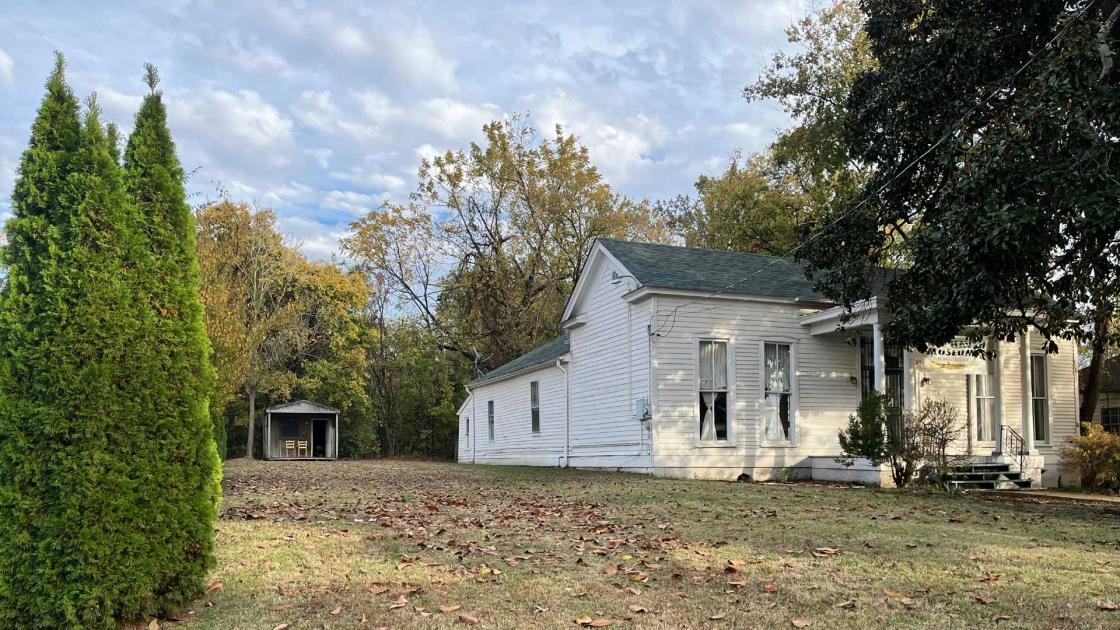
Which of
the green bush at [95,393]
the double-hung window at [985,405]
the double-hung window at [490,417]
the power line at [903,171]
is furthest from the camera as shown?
the double-hung window at [490,417]

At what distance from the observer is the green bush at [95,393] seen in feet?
15.5

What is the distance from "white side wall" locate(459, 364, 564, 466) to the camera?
2322 cm

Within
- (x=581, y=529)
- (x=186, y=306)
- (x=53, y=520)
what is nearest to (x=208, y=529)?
(x=53, y=520)

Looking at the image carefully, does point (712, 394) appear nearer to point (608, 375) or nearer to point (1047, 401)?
point (608, 375)

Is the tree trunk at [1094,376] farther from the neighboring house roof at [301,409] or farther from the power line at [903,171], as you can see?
the neighboring house roof at [301,409]

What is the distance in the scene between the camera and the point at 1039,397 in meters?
19.8

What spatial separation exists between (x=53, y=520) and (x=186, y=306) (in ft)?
4.93

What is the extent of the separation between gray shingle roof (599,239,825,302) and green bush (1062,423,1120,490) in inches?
238

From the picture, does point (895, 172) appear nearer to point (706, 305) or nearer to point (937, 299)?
point (937, 299)

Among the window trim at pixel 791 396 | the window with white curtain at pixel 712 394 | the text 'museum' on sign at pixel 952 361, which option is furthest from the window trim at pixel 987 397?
the window with white curtain at pixel 712 394

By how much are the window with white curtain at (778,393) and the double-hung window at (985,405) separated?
4403 millimetres

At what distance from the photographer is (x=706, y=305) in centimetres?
1805

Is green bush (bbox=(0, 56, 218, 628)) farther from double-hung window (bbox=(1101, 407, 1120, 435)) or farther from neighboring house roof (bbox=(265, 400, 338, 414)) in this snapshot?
neighboring house roof (bbox=(265, 400, 338, 414))

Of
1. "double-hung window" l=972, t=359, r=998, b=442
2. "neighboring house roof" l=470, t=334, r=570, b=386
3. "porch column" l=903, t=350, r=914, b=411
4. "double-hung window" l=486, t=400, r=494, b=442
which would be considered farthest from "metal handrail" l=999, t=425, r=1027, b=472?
"double-hung window" l=486, t=400, r=494, b=442
